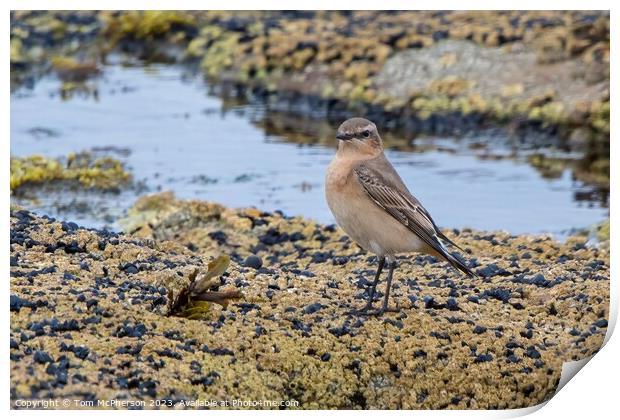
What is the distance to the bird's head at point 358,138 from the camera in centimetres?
930

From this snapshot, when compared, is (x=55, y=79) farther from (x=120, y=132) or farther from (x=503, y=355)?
(x=503, y=355)

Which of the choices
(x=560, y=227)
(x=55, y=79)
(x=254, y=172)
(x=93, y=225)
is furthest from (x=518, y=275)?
(x=55, y=79)

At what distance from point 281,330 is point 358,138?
1.81 metres

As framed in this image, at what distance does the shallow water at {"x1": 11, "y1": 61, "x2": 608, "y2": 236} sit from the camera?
14633mm

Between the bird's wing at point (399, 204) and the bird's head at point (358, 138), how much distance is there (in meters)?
0.22

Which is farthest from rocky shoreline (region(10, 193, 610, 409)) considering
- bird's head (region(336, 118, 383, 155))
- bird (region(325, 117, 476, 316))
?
bird's head (region(336, 118, 383, 155))

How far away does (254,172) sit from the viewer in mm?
16312

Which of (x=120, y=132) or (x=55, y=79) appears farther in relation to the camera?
(x=55, y=79)

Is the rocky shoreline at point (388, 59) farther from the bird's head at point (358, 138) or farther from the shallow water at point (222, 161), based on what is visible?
the bird's head at point (358, 138)

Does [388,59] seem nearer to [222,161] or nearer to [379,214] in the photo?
[222,161]

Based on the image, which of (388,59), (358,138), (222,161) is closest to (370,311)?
(358,138)

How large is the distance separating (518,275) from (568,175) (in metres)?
6.48

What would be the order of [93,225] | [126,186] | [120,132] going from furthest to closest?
[120,132] < [126,186] < [93,225]

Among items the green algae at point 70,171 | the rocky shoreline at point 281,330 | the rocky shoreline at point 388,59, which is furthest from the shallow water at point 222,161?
the rocky shoreline at point 281,330
